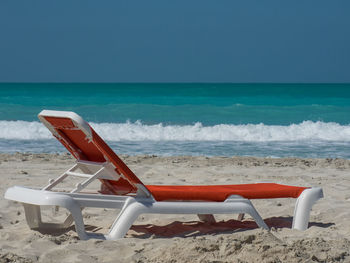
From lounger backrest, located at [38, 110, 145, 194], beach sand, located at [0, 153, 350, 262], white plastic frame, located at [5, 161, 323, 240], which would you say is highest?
lounger backrest, located at [38, 110, 145, 194]

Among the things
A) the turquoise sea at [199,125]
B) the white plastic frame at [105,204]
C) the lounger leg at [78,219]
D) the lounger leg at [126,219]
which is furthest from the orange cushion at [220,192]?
the turquoise sea at [199,125]

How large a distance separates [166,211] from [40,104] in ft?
91.2

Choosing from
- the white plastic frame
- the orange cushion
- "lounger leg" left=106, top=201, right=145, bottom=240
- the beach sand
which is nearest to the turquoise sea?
the beach sand

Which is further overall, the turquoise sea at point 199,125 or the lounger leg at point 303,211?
the turquoise sea at point 199,125

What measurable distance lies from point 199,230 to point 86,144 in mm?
1290

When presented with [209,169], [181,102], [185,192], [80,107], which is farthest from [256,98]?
[185,192]

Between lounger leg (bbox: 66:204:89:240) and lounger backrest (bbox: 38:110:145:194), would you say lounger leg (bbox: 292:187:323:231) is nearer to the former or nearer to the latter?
lounger backrest (bbox: 38:110:145:194)

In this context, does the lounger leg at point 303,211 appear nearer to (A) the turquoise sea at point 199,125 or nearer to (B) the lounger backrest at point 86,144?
(B) the lounger backrest at point 86,144

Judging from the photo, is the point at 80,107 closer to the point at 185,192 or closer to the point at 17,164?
the point at 17,164

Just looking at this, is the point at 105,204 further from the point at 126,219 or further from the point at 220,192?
the point at 220,192

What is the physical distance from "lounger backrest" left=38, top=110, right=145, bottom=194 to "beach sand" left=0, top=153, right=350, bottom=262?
0.45 metres

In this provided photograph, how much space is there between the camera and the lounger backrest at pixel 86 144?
13.6 feet

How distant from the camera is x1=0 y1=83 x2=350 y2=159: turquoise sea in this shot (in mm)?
13617

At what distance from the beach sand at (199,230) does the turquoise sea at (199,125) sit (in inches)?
142
